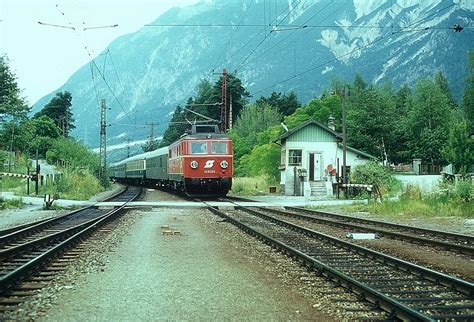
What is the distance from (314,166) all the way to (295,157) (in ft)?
4.63

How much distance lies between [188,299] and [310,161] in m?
33.6

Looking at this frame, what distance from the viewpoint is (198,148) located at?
29.3 m

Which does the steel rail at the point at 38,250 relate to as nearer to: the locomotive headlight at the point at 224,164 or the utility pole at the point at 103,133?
the locomotive headlight at the point at 224,164

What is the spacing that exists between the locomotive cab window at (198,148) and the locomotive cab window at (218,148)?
396 mm

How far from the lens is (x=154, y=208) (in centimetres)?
2366

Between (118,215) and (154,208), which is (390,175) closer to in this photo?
(154,208)

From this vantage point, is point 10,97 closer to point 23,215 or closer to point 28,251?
point 23,215

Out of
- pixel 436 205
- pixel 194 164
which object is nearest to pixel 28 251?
pixel 436 205

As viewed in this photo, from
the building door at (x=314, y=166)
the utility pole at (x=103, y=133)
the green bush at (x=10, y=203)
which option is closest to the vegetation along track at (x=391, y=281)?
the green bush at (x=10, y=203)

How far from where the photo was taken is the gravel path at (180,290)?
5969 mm

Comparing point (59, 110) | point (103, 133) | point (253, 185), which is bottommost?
point (253, 185)

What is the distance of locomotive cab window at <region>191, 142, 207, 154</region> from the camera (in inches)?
1150

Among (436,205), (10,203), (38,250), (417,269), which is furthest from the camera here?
(10,203)

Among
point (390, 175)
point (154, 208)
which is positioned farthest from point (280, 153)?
point (154, 208)
